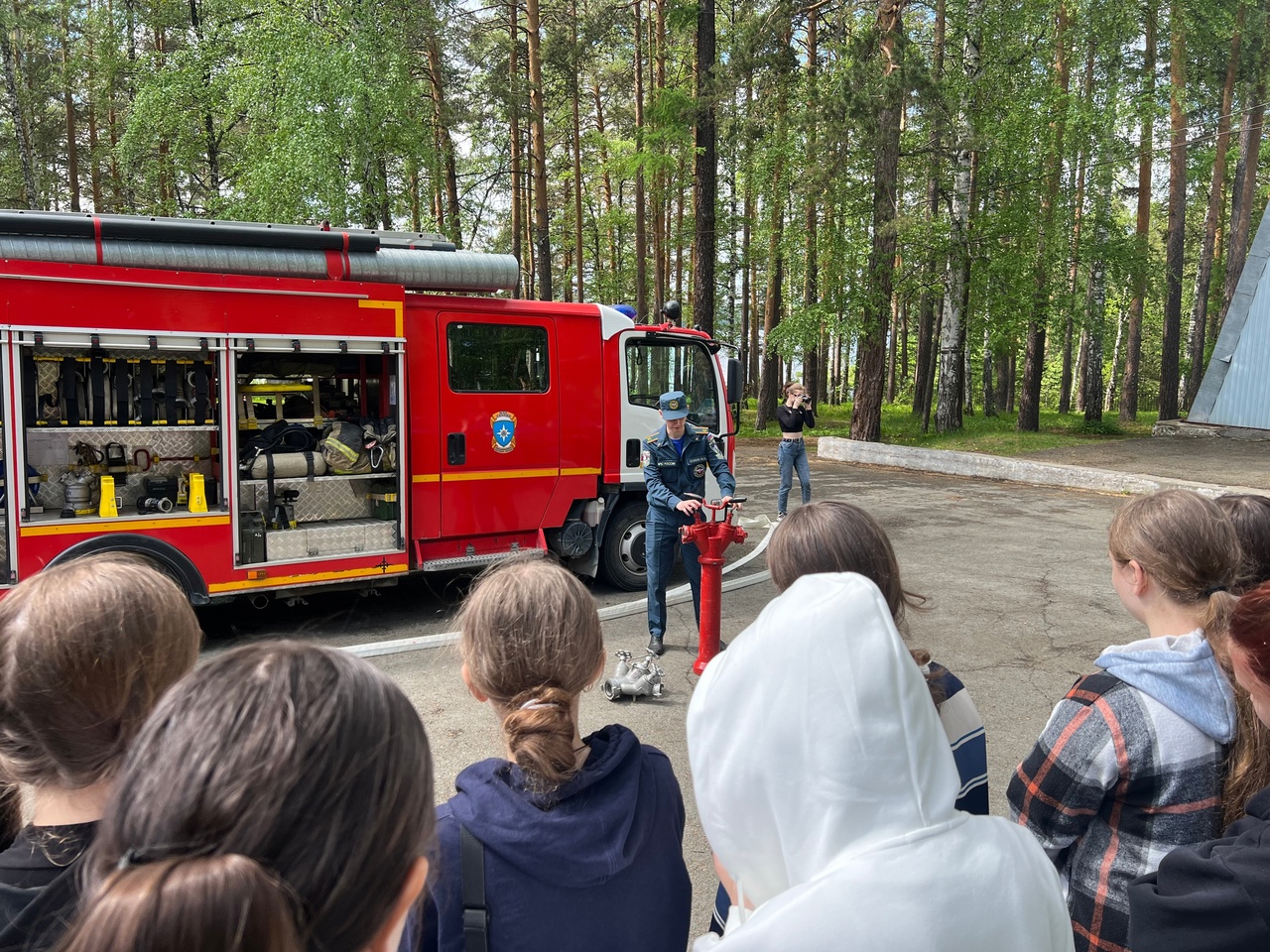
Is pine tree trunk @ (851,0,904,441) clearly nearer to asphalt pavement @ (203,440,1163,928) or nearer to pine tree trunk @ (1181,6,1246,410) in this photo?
asphalt pavement @ (203,440,1163,928)

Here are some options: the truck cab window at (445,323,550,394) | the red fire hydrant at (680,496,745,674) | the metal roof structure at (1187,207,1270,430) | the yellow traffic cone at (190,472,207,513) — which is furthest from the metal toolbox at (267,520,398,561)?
the metal roof structure at (1187,207,1270,430)

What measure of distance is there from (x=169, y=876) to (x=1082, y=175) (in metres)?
30.4

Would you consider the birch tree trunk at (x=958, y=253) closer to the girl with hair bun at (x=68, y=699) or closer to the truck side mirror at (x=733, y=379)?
the truck side mirror at (x=733, y=379)

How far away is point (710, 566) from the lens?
5.89 meters

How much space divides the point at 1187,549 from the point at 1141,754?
21.4 inches

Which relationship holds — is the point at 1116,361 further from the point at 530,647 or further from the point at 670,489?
the point at 530,647

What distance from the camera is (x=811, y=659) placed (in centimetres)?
107

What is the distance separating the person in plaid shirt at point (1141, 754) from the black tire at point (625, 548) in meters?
6.65

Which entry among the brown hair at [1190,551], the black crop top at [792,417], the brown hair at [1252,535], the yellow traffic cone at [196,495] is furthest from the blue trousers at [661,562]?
the black crop top at [792,417]

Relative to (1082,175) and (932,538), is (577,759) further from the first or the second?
(1082,175)

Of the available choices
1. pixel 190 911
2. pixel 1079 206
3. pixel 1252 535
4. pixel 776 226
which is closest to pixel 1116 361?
pixel 1079 206

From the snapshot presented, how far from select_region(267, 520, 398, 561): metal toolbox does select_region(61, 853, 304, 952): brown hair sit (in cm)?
Answer: 666

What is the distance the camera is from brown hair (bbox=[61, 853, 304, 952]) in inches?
27.0

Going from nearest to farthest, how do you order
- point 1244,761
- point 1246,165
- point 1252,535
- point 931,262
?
1. point 1244,761
2. point 1252,535
3. point 931,262
4. point 1246,165
